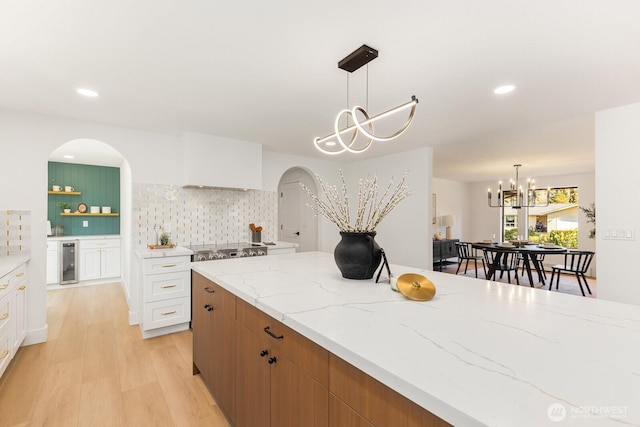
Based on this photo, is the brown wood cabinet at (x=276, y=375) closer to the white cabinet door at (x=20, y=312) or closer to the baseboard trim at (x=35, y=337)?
the white cabinet door at (x=20, y=312)

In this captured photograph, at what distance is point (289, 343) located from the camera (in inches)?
46.1

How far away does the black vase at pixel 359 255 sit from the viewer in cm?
164

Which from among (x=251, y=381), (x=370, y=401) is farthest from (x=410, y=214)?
(x=370, y=401)

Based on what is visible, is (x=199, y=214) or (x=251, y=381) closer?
(x=251, y=381)

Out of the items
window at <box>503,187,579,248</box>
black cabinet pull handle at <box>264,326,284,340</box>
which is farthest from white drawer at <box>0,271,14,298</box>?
window at <box>503,187,579,248</box>

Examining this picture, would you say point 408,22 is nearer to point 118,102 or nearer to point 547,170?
point 118,102

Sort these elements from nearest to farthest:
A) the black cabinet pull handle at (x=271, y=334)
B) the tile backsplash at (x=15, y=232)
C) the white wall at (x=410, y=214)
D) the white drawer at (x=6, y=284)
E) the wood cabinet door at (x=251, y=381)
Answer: the black cabinet pull handle at (x=271, y=334) < the wood cabinet door at (x=251, y=381) < the white drawer at (x=6, y=284) < the tile backsplash at (x=15, y=232) < the white wall at (x=410, y=214)

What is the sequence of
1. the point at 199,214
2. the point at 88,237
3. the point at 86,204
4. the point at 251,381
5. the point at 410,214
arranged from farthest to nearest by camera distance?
the point at 86,204
the point at 88,237
the point at 410,214
the point at 199,214
the point at 251,381

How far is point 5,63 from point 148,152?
167 centimetres

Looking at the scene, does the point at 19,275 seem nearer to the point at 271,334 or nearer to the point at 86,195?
the point at 271,334

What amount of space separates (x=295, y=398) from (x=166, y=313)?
8.65ft

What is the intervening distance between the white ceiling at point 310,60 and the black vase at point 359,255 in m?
1.14

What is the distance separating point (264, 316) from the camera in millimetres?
1345
